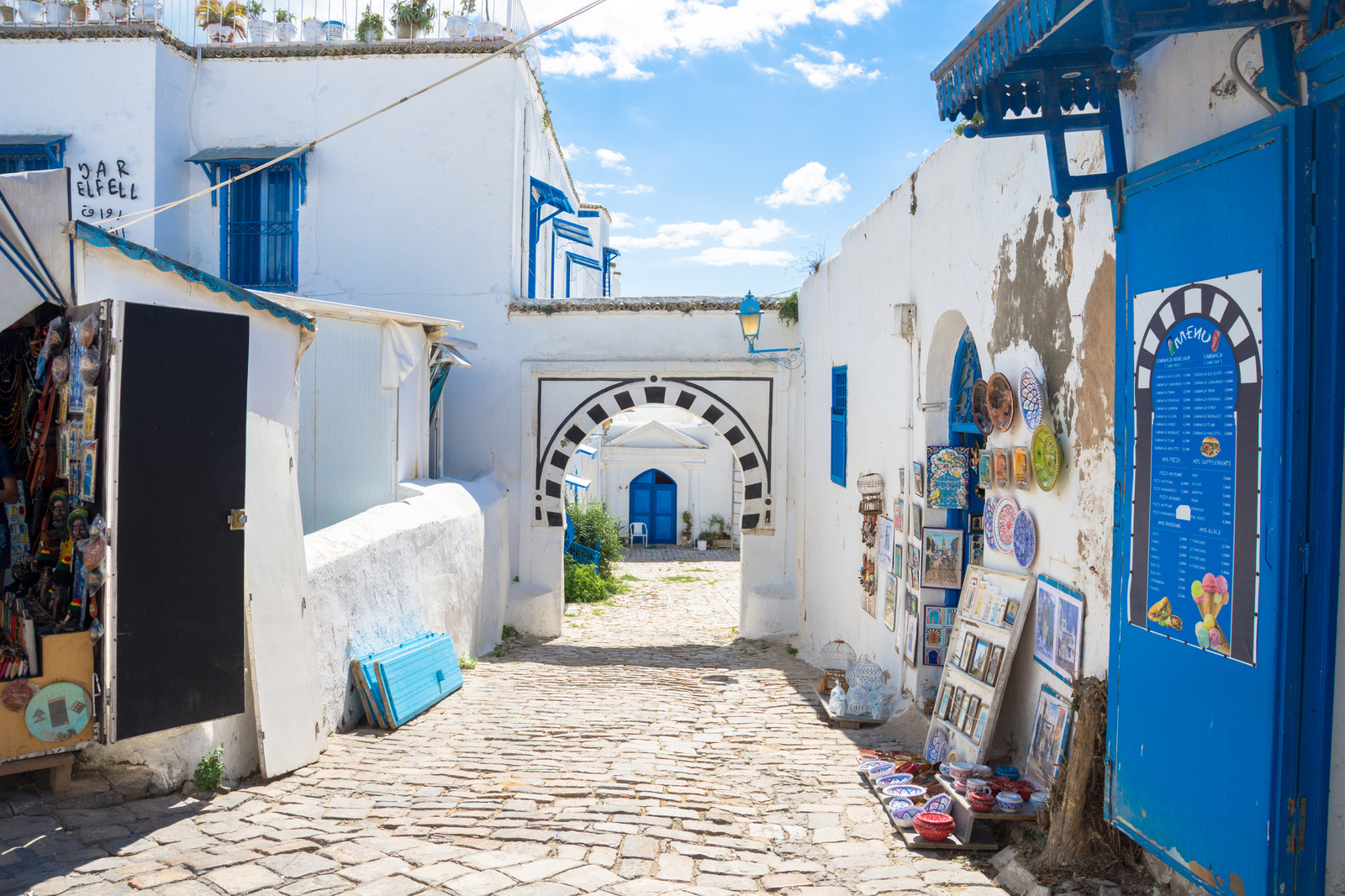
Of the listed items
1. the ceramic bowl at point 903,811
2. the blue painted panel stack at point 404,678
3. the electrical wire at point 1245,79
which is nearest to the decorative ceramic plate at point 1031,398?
the electrical wire at point 1245,79

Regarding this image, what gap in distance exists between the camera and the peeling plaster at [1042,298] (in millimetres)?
4137

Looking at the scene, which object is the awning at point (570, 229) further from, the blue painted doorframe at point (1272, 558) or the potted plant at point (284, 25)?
the blue painted doorframe at point (1272, 558)

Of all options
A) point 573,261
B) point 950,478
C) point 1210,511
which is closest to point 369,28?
point 573,261

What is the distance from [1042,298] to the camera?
438cm

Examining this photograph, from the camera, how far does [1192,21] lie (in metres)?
2.62

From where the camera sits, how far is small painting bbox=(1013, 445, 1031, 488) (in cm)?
450

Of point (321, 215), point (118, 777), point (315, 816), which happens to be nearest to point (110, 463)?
point (118, 777)

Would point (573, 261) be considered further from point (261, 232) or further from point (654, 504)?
point (654, 504)

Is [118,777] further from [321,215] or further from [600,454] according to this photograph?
[600,454]

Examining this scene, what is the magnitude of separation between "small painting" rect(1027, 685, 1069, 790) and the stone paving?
0.62 metres

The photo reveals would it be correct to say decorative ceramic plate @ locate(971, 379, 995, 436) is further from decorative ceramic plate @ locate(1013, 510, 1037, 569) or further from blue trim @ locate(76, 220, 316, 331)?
blue trim @ locate(76, 220, 316, 331)

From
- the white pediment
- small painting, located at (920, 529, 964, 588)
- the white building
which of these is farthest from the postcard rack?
the white pediment

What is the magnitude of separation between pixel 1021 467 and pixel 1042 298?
0.82 m

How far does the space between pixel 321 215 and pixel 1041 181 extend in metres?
9.90
